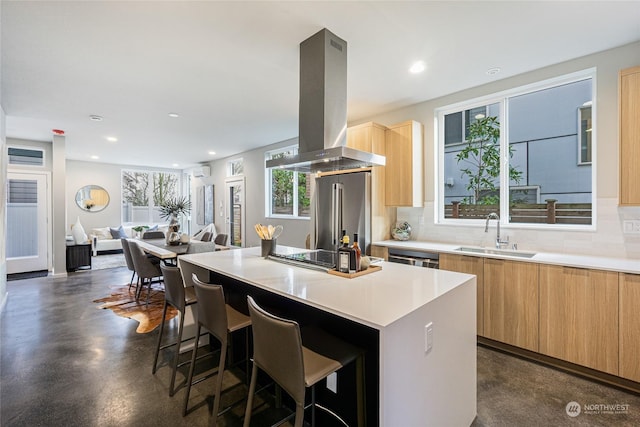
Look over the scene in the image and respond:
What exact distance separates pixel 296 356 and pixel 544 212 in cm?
316

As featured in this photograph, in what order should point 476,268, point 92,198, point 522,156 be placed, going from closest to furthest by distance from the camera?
point 476,268
point 522,156
point 92,198

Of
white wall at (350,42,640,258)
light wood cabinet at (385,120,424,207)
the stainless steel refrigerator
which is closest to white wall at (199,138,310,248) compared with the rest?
the stainless steel refrigerator

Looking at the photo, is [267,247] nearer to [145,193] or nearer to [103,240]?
[103,240]

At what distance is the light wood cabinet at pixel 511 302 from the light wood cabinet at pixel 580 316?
0.23ft

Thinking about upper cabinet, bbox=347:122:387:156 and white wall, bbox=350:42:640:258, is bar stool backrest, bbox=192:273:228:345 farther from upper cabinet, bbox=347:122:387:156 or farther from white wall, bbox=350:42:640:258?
white wall, bbox=350:42:640:258

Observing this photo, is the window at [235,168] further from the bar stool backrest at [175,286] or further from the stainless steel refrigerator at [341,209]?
the bar stool backrest at [175,286]

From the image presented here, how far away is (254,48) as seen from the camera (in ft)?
8.57

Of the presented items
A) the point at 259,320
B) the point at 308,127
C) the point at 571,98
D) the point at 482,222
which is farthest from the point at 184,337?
the point at 571,98

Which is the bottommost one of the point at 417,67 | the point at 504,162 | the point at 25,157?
the point at 504,162

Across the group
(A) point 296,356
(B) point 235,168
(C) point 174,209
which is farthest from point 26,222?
(A) point 296,356

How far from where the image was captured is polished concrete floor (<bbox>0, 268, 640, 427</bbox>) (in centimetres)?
193

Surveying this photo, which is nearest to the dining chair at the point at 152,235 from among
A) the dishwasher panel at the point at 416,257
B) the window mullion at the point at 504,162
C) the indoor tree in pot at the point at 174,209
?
the indoor tree in pot at the point at 174,209

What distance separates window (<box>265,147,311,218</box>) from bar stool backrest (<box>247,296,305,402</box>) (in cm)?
441

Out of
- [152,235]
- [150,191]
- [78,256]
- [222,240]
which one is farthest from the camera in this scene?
[150,191]
